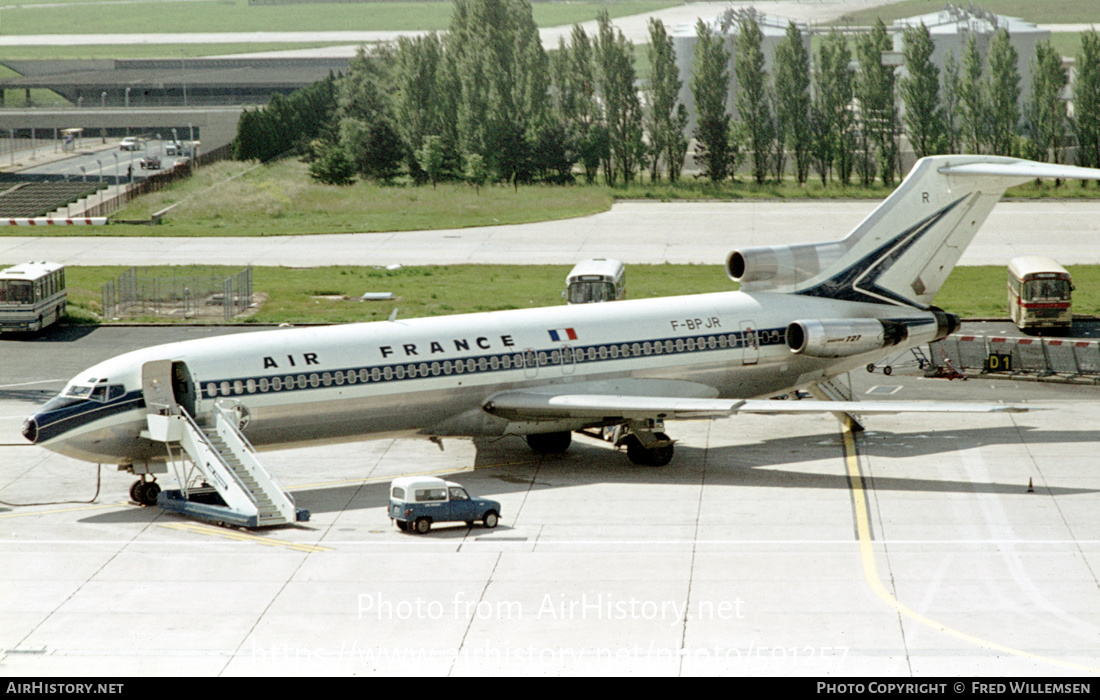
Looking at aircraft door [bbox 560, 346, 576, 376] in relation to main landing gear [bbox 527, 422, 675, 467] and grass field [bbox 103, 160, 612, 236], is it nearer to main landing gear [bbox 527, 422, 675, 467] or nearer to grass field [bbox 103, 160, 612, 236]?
main landing gear [bbox 527, 422, 675, 467]

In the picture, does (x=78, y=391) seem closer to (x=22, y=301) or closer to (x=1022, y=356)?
(x=22, y=301)

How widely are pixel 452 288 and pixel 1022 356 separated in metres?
27.9

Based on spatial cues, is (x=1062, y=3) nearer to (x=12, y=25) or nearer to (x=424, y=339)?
(x=424, y=339)

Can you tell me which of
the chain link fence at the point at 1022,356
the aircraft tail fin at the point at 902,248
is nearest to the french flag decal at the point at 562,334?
the aircraft tail fin at the point at 902,248

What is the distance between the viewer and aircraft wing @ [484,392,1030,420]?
115ft

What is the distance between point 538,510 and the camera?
107ft

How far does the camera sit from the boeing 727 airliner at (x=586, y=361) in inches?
1303

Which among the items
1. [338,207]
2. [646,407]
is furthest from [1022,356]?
[338,207]

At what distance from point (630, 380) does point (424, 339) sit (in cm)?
633

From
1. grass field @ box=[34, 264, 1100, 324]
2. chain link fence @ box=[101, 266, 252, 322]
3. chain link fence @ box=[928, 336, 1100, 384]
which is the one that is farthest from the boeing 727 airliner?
chain link fence @ box=[101, 266, 252, 322]

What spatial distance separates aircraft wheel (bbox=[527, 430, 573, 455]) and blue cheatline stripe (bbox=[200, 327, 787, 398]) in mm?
2665

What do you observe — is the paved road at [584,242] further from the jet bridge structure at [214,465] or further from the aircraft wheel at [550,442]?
the jet bridge structure at [214,465]

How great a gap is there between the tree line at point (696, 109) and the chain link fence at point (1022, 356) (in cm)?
5749
